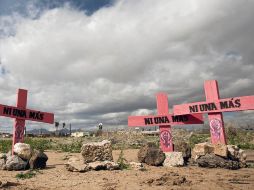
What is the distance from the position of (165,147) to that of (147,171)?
372 cm

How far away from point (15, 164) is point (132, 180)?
217 inches

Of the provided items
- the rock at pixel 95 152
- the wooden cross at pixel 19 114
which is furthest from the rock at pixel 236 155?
the wooden cross at pixel 19 114

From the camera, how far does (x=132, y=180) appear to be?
9641 millimetres

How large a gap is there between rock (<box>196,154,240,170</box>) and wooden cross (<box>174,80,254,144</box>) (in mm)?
1406

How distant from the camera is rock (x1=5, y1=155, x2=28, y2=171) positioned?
12123 millimetres

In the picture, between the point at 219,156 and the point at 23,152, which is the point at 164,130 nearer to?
the point at 219,156

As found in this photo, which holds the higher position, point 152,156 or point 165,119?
point 165,119

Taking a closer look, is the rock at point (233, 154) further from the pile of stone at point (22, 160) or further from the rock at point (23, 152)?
the rock at point (23, 152)

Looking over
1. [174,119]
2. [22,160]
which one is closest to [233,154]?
[174,119]

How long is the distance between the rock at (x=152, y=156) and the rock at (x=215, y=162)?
1.67 m

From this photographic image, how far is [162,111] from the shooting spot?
15.6 m

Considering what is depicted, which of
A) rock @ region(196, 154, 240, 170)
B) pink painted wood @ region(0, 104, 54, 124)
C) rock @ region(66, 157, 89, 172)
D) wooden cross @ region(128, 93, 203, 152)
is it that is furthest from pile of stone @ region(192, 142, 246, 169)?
pink painted wood @ region(0, 104, 54, 124)

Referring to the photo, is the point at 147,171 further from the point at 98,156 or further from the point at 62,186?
the point at 62,186

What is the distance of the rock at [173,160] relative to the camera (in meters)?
13.1
